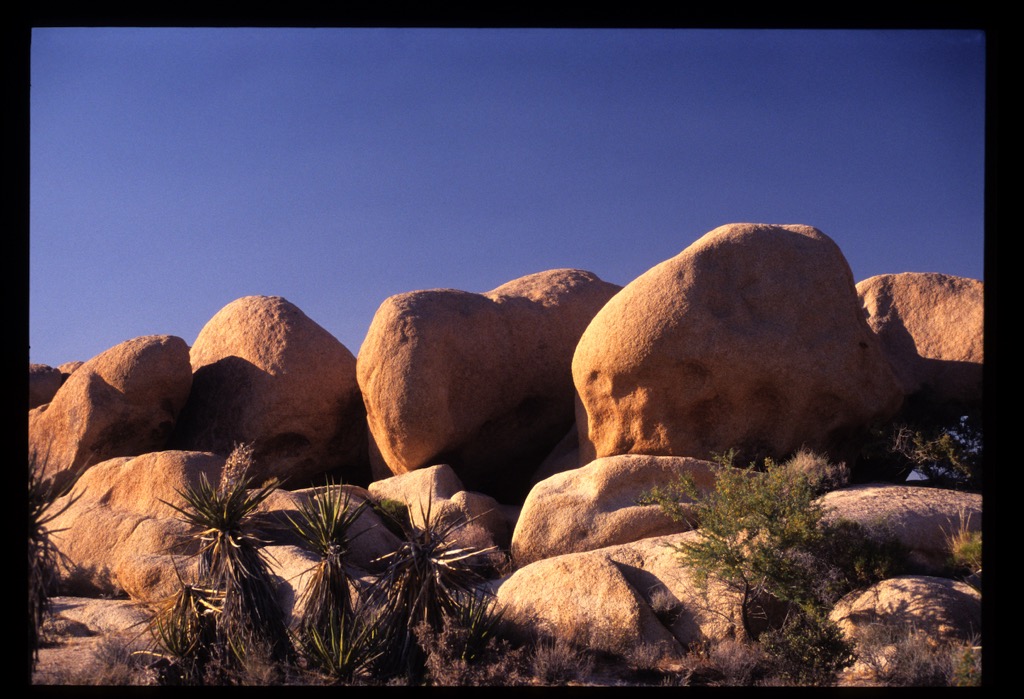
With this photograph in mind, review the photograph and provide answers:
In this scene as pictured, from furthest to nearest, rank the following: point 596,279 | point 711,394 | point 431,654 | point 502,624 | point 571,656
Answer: point 596,279 < point 711,394 < point 502,624 < point 571,656 < point 431,654

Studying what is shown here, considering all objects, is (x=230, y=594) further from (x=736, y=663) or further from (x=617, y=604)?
(x=736, y=663)

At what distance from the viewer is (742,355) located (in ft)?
44.0

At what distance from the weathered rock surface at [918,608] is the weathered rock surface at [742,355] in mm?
4617

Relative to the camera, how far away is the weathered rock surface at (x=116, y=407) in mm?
17109

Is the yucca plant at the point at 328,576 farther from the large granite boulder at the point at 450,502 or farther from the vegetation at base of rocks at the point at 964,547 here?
the vegetation at base of rocks at the point at 964,547

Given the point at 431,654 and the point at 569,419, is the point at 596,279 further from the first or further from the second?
the point at 431,654

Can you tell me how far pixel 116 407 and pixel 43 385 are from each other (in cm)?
727

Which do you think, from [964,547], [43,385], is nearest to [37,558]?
[964,547]

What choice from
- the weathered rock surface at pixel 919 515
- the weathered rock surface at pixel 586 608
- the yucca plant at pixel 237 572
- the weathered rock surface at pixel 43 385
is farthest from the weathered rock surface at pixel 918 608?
the weathered rock surface at pixel 43 385

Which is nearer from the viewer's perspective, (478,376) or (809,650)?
(809,650)
